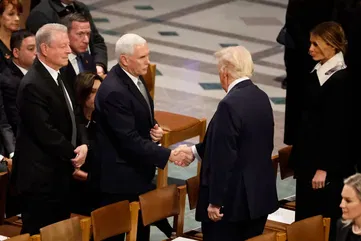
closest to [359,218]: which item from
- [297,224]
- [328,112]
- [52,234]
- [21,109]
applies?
[297,224]

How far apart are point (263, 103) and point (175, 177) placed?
9.84 ft

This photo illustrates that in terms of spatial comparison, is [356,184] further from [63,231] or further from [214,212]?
[63,231]

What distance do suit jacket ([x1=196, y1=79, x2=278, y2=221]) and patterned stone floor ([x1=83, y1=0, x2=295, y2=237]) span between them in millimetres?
2566

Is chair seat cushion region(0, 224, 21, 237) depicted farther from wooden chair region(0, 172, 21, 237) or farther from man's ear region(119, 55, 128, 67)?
man's ear region(119, 55, 128, 67)

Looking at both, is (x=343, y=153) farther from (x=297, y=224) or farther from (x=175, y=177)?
(x=175, y=177)

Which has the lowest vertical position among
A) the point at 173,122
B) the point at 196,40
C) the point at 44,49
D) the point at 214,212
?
the point at 196,40

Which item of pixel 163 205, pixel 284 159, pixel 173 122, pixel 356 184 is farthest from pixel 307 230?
pixel 173 122

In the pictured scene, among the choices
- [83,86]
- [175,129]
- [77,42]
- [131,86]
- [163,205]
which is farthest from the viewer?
[175,129]

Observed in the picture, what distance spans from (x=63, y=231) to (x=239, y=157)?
1175mm

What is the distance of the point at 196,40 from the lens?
44.8ft

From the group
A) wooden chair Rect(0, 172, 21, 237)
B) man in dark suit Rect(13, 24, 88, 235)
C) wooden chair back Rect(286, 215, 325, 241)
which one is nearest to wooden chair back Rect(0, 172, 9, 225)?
wooden chair Rect(0, 172, 21, 237)

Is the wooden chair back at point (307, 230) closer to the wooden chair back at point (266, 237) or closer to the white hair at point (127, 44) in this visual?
the wooden chair back at point (266, 237)

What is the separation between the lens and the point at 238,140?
19.9ft

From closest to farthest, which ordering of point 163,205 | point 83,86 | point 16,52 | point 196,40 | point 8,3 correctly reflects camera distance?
point 163,205 → point 83,86 → point 16,52 → point 8,3 → point 196,40
